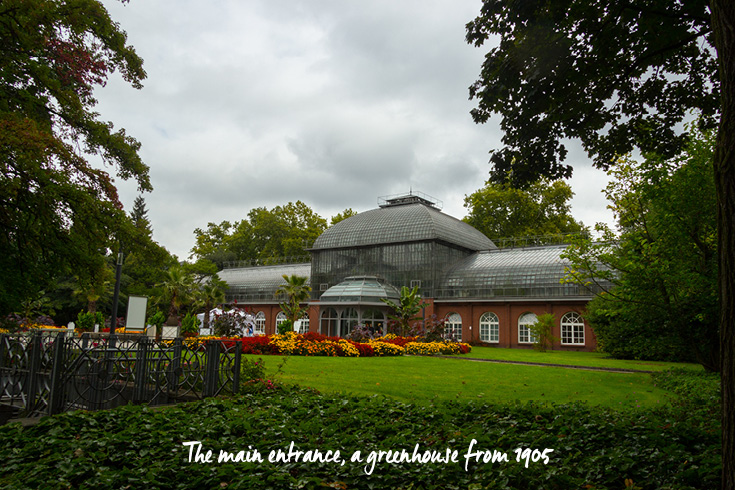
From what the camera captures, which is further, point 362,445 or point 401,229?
point 401,229

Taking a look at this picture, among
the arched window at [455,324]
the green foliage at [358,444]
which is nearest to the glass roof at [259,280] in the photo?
the arched window at [455,324]

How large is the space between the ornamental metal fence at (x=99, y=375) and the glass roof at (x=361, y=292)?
2860 centimetres

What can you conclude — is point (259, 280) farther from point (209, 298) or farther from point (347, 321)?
point (347, 321)

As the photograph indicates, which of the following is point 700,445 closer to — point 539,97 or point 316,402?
point 316,402

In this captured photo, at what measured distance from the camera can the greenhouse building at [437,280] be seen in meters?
36.5

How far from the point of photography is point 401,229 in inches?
1715

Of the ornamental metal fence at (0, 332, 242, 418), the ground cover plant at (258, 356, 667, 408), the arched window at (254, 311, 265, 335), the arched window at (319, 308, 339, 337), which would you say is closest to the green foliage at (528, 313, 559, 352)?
the ground cover plant at (258, 356, 667, 408)

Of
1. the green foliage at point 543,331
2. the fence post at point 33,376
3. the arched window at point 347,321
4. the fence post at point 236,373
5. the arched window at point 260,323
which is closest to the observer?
the fence post at point 33,376

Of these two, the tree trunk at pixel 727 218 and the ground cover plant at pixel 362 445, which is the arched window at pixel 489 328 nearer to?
the ground cover plant at pixel 362 445

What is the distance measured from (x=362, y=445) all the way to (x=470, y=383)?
25.2 ft

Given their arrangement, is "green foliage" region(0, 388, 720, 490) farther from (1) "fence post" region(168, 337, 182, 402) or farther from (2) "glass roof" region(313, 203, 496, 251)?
(2) "glass roof" region(313, 203, 496, 251)

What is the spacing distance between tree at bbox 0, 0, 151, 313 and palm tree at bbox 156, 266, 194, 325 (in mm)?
24735

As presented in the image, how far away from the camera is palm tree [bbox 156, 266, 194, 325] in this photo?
3653cm

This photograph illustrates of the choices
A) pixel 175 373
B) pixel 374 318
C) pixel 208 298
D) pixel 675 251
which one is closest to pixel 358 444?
pixel 175 373
